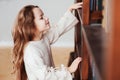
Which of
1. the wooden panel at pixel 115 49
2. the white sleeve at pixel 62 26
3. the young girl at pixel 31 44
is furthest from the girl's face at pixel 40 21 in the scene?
the wooden panel at pixel 115 49

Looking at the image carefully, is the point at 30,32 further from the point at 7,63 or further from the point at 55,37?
the point at 7,63

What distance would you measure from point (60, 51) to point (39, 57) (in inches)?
70.2

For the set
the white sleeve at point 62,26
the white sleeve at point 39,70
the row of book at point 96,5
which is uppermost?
the row of book at point 96,5

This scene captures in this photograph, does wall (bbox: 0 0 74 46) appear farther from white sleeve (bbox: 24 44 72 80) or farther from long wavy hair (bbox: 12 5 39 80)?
white sleeve (bbox: 24 44 72 80)

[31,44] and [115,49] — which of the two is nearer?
[115,49]

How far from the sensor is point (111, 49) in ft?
1.40

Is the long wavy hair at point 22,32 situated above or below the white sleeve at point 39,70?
above

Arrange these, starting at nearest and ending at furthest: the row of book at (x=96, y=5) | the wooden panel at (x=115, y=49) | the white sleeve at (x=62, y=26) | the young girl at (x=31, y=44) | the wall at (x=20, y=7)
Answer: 1. the wooden panel at (x=115, y=49)
2. the row of book at (x=96, y=5)
3. the young girl at (x=31, y=44)
4. the white sleeve at (x=62, y=26)
5. the wall at (x=20, y=7)

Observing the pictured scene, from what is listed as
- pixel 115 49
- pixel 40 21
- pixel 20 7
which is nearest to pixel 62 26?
pixel 40 21

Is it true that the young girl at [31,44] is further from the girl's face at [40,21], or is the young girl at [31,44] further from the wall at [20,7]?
the wall at [20,7]

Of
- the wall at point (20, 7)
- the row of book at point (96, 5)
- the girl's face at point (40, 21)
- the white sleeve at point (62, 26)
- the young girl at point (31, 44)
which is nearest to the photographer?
the row of book at point (96, 5)

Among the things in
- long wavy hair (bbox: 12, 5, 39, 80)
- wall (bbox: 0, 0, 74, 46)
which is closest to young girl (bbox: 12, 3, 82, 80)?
long wavy hair (bbox: 12, 5, 39, 80)

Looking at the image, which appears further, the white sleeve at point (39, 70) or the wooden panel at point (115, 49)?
the white sleeve at point (39, 70)

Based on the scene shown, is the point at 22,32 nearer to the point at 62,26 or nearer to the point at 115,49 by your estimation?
the point at 62,26
